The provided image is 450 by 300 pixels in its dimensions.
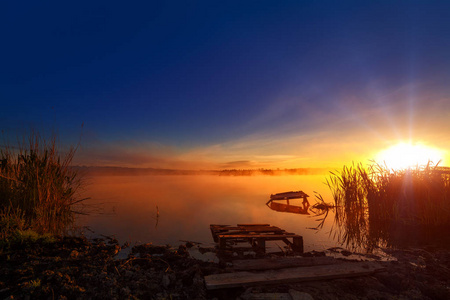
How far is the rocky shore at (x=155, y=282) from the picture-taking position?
3.72 meters

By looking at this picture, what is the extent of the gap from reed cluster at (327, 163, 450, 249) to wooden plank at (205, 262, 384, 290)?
15.6ft

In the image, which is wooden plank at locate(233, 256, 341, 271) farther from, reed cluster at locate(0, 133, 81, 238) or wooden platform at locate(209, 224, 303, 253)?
reed cluster at locate(0, 133, 81, 238)

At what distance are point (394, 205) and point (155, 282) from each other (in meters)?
12.7

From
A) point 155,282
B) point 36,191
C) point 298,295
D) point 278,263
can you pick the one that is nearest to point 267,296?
point 298,295

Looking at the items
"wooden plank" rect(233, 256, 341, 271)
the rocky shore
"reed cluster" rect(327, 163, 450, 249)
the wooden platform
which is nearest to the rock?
the rocky shore

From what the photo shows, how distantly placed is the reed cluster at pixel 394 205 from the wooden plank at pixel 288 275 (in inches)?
188

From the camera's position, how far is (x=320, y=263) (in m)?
5.27

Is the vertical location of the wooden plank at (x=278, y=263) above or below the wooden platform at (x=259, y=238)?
above

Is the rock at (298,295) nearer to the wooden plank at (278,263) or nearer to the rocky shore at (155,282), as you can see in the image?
the rocky shore at (155,282)

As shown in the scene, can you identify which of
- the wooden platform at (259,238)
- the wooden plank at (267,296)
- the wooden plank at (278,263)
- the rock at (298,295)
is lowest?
the wooden platform at (259,238)

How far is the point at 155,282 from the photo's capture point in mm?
4199

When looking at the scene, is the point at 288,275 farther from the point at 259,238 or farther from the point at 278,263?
the point at 259,238

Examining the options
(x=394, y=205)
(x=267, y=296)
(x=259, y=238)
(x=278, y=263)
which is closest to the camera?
(x=267, y=296)

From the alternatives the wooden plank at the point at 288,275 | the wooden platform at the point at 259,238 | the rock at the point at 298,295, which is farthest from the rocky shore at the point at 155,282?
the wooden platform at the point at 259,238
